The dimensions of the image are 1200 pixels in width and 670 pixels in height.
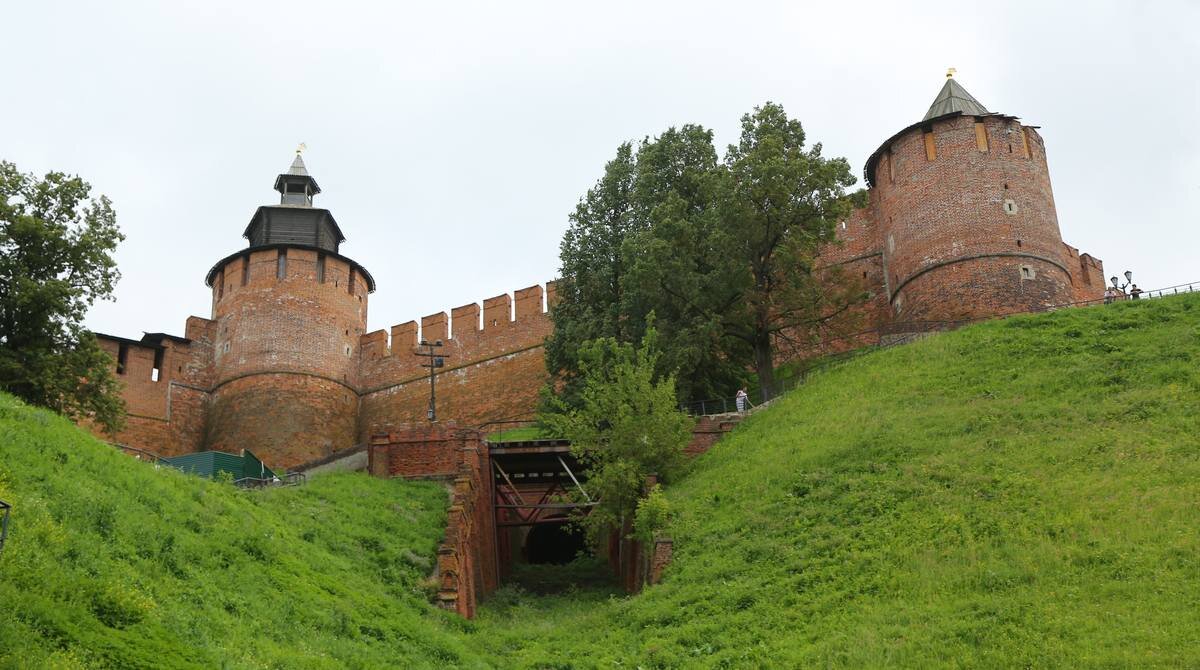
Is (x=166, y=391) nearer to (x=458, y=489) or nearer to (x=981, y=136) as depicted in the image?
(x=458, y=489)

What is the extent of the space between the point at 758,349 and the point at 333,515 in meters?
12.5

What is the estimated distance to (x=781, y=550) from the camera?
2023 cm

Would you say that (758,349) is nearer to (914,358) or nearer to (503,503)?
(914,358)

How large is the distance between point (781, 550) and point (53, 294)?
1604cm

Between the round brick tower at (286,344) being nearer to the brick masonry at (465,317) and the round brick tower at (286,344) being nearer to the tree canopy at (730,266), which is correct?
the brick masonry at (465,317)

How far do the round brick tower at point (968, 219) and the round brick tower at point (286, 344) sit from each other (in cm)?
1785

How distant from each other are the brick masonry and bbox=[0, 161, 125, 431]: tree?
1074cm

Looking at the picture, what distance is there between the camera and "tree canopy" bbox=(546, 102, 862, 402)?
30.6 m

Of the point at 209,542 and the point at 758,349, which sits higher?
the point at 758,349

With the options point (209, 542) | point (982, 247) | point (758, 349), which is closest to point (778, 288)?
point (758, 349)

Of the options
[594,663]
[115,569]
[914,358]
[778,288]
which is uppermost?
[778,288]

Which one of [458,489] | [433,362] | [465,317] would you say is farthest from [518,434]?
[458,489]

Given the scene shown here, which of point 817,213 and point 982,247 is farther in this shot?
point 982,247

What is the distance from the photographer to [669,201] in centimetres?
3184
